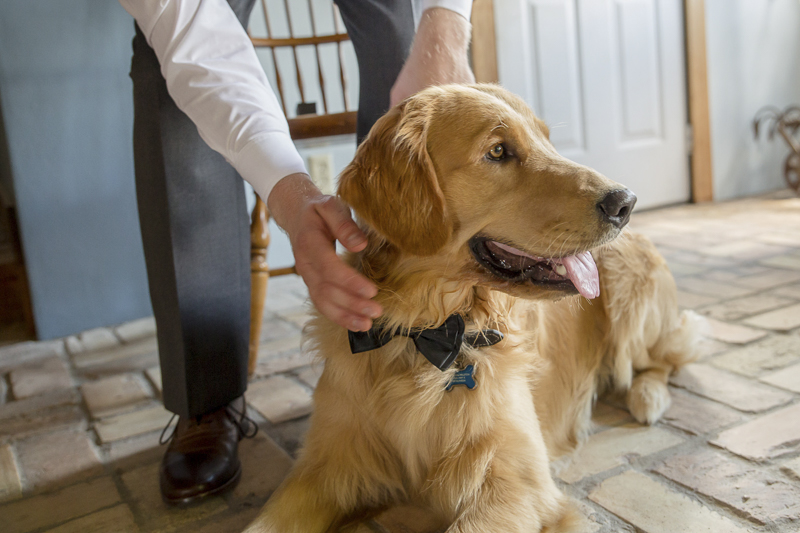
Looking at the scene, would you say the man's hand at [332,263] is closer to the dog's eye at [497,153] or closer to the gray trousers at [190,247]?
the dog's eye at [497,153]

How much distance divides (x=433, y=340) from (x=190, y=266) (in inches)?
25.4

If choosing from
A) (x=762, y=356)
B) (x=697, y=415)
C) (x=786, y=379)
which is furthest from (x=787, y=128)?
(x=697, y=415)

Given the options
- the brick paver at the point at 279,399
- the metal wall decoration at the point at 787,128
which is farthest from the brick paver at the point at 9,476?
the metal wall decoration at the point at 787,128

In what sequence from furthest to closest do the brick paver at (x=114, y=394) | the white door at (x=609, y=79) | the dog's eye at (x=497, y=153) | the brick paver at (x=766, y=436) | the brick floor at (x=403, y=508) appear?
1. the white door at (x=609, y=79)
2. the brick paver at (x=114, y=394)
3. the brick paver at (x=766, y=436)
4. the brick floor at (x=403, y=508)
5. the dog's eye at (x=497, y=153)

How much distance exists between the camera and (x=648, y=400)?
5.13 ft

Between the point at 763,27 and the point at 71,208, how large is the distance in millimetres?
4589

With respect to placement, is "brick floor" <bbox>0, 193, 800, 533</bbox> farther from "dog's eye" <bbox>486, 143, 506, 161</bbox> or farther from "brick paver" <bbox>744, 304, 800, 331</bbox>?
"dog's eye" <bbox>486, 143, 506, 161</bbox>

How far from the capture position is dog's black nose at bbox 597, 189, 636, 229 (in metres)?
1.03

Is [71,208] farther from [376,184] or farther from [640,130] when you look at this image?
[640,130]

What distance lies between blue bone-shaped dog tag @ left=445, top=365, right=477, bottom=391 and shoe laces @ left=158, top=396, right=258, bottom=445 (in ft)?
2.16

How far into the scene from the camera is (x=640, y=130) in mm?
4172

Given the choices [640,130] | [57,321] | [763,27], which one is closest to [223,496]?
[57,321]

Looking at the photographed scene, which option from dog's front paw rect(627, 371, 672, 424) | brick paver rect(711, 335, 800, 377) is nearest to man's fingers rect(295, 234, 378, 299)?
dog's front paw rect(627, 371, 672, 424)

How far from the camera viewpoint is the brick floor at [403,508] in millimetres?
1226
